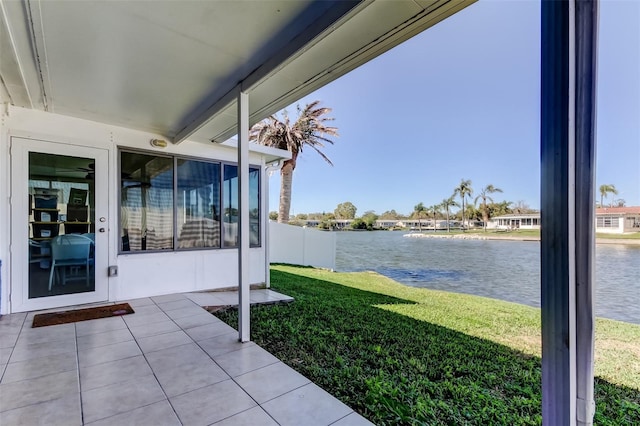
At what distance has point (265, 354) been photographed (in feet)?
8.59

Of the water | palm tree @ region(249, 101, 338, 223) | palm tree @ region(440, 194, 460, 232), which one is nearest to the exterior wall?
the water

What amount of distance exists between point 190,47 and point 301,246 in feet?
29.1

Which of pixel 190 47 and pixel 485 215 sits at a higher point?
pixel 190 47

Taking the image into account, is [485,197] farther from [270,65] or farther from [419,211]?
[270,65]

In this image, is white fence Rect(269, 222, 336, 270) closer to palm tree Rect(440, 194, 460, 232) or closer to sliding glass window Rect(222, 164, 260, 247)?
sliding glass window Rect(222, 164, 260, 247)

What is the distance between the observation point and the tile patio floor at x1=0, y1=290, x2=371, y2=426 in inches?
69.8

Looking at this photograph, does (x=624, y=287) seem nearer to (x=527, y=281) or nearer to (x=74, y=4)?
(x=527, y=281)

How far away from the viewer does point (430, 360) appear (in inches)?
103

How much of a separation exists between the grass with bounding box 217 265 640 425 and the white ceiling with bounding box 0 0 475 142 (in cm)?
242

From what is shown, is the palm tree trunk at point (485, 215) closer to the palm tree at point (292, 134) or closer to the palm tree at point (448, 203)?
the palm tree at point (448, 203)

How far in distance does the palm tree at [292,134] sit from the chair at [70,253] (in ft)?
29.8

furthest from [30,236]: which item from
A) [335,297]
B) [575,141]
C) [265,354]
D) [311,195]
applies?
[311,195]

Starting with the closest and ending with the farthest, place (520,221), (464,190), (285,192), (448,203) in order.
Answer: (520,221), (285,192), (464,190), (448,203)

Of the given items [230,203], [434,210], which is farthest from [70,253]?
[434,210]
